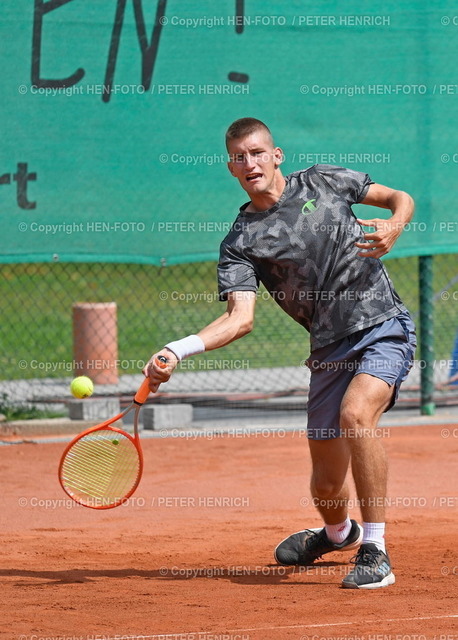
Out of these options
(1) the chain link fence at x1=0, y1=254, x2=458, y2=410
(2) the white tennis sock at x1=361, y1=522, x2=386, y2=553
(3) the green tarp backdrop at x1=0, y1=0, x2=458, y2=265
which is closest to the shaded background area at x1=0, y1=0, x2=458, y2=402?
(3) the green tarp backdrop at x1=0, y1=0, x2=458, y2=265

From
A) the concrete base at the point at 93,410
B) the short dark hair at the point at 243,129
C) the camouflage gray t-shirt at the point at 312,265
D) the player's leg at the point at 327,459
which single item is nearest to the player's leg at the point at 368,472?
the player's leg at the point at 327,459

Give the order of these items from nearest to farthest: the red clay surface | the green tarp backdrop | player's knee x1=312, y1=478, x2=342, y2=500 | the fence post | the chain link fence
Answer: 1. the red clay surface
2. player's knee x1=312, y1=478, x2=342, y2=500
3. the green tarp backdrop
4. the fence post
5. the chain link fence

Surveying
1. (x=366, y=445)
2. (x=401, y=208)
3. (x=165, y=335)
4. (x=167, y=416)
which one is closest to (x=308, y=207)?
(x=401, y=208)

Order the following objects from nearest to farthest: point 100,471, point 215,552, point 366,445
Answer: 1. point 366,445
2. point 100,471
3. point 215,552

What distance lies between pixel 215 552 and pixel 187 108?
3951mm

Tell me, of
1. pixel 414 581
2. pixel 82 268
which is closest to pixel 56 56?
pixel 414 581

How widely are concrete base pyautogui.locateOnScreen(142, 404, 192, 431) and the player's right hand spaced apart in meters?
4.16

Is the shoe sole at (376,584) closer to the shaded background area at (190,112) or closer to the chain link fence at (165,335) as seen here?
the shaded background area at (190,112)

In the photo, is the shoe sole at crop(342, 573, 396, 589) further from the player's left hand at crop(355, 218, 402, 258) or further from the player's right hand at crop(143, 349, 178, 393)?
the player's left hand at crop(355, 218, 402, 258)

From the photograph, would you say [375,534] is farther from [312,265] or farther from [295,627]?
[312,265]

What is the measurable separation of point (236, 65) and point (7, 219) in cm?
200

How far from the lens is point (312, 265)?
15.3 feet

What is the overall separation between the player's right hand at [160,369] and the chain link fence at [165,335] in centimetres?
465

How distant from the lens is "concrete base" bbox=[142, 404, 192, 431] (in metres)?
8.40
